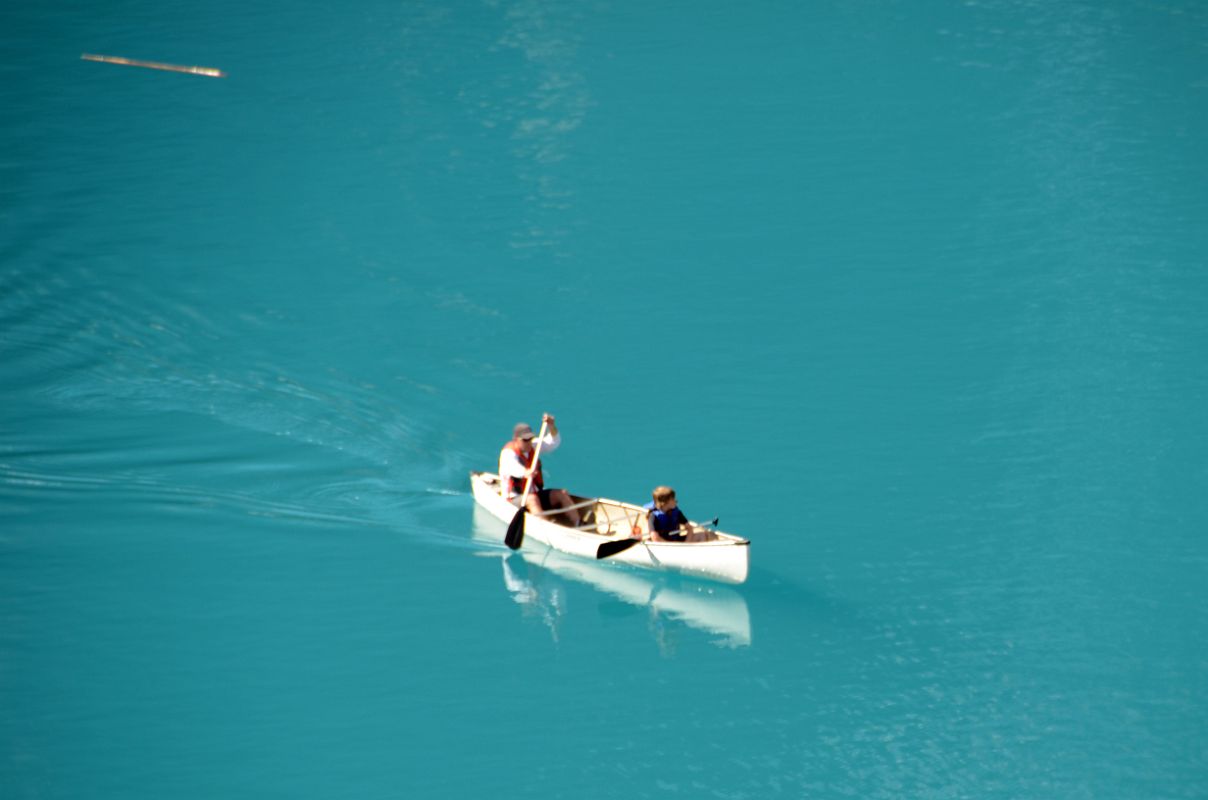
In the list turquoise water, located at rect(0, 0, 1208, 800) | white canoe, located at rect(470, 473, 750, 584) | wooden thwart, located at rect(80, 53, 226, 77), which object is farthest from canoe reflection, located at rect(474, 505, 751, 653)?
wooden thwart, located at rect(80, 53, 226, 77)

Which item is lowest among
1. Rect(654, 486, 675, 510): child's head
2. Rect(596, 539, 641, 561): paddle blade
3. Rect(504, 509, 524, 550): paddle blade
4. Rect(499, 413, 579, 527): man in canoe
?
Rect(596, 539, 641, 561): paddle blade

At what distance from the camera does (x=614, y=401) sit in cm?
2798

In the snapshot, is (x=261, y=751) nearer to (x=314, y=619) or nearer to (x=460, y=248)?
(x=314, y=619)

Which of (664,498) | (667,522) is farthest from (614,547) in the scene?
(664,498)

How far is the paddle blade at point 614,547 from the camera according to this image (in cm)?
2309

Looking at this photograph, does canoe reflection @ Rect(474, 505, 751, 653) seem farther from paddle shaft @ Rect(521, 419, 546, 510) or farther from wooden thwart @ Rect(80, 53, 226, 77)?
wooden thwart @ Rect(80, 53, 226, 77)

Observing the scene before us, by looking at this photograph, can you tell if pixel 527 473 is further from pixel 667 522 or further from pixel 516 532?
pixel 667 522

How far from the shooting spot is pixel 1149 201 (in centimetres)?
3534

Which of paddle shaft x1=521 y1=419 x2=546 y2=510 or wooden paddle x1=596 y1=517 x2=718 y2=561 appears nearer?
wooden paddle x1=596 y1=517 x2=718 y2=561

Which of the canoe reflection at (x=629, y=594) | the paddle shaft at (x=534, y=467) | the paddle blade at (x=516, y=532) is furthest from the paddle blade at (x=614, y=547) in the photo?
the paddle shaft at (x=534, y=467)

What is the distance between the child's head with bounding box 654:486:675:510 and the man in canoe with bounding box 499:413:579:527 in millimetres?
Result: 2157

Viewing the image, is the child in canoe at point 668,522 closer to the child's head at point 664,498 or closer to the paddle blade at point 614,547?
the child's head at point 664,498

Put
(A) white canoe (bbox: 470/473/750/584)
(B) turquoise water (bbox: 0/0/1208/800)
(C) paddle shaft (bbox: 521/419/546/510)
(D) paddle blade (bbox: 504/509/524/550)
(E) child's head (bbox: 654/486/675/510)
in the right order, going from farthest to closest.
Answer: (C) paddle shaft (bbox: 521/419/546/510) → (D) paddle blade (bbox: 504/509/524/550) → (E) child's head (bbox: 654/486/675/510) → (A) white canoe (bbox: 470/473/750/584) → (B) turquoise water (bbox: 0/0/1208/800)

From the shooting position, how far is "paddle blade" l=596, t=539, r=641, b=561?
909 inches
